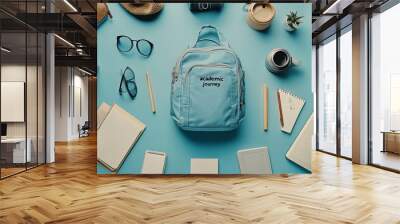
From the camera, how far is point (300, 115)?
15.3 ft

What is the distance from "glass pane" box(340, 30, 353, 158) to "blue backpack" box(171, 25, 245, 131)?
3.46m

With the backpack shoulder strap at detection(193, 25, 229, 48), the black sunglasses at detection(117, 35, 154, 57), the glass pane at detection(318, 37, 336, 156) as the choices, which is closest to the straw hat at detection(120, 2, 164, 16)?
the black sunglasses at detection(117, 35, 154, 57)

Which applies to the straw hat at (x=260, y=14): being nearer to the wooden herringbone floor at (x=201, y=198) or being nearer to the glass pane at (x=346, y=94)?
the wooden herringbone floor at (x=201, y=198)

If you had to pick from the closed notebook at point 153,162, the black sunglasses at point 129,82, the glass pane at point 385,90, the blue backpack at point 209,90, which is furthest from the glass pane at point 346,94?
the black sunglasses at point 129,82

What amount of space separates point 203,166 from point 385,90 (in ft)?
11.8

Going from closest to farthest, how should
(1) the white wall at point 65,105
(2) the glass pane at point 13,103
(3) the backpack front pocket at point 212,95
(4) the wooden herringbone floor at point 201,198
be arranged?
(4) the wooden herringbone floor at point 201,198 < (3) the backpack front pocket at point 212,95 < (2) the glass pane at point 13,103 < (1) the white wall at point 65,105

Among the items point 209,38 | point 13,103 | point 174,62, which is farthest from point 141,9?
point 13,103

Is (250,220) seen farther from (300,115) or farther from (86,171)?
(86,171)

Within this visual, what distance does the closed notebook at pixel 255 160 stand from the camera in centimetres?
464

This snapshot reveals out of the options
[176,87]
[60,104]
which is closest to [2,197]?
[176,87]

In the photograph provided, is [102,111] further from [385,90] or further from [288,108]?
[385,90]

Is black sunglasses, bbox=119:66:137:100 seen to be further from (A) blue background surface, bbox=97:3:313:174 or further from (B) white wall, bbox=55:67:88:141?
(B) white wall, bbox=55:67:88:141

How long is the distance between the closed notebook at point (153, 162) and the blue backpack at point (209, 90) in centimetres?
59

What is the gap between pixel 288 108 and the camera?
15.2ft
